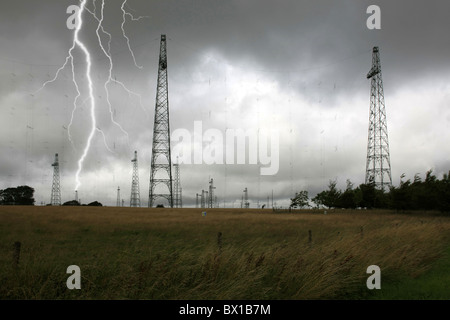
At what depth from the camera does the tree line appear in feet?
171

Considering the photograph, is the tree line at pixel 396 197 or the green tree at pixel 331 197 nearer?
the tree line at pixel 396 197

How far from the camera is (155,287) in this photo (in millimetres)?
6703

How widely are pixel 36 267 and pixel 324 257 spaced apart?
681 cm

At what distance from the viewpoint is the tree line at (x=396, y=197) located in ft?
171

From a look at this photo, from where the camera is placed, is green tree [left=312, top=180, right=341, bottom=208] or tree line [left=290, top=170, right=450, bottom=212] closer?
tree line [left=290, top=170, right=450, bottom=212]

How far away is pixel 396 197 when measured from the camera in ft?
201

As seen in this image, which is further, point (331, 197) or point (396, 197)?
point (331, 197)
